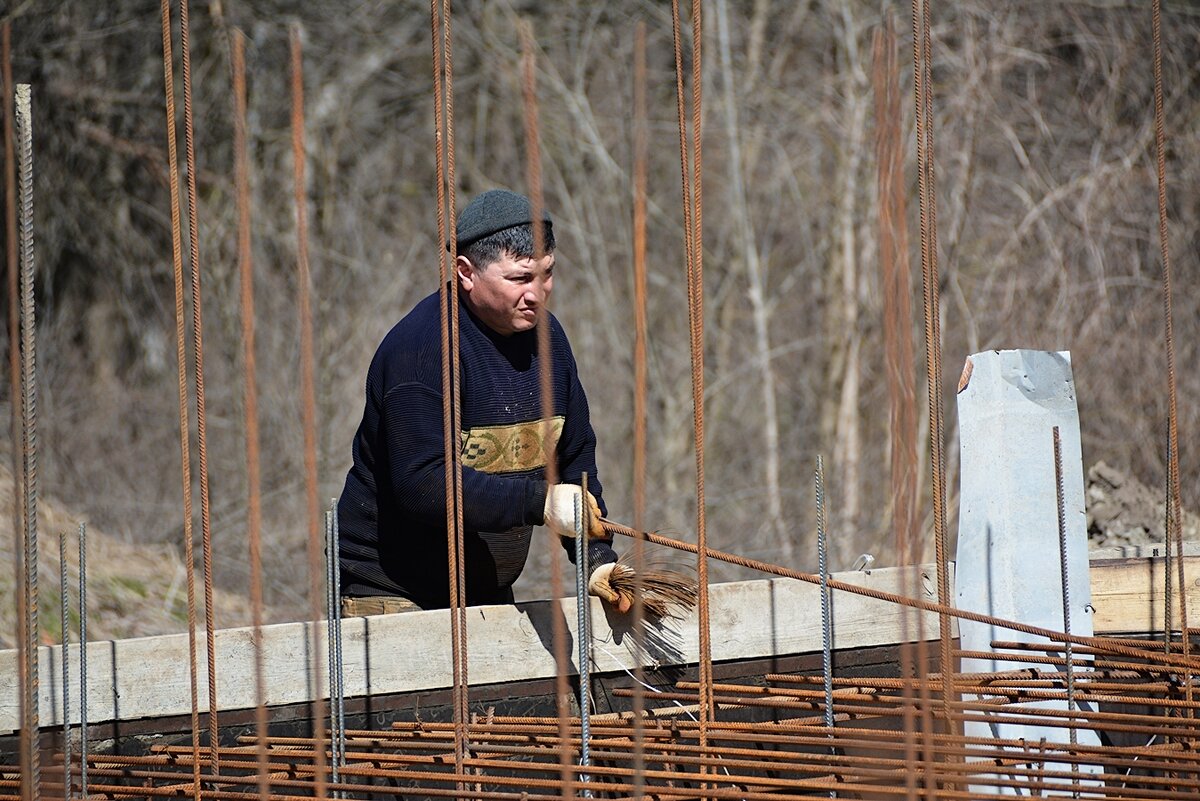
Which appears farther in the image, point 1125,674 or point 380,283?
point 380,283

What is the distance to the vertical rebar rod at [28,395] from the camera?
2.16 metres

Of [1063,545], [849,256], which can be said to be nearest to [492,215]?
[1063,545]

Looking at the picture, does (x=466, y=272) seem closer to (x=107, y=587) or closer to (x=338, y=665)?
(x=338, y=665)

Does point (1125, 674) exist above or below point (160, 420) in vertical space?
below

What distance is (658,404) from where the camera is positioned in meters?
9.30

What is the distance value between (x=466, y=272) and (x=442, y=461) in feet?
1.61

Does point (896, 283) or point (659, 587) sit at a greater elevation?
point (896, 283)

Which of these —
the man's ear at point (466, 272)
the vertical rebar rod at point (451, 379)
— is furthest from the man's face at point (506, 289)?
the vertical rebar rod at point (451, 379)

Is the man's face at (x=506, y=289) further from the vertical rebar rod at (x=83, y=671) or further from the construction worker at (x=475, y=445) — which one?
the vertical rebar rod at (x=83, y=671)

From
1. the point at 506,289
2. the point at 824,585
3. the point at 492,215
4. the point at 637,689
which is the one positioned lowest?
the point at 637,689

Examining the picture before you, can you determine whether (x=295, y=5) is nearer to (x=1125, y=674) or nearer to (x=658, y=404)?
(x=658, y=404)

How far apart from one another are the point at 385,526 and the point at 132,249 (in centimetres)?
825

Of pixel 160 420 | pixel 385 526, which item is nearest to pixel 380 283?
pixel 160 420

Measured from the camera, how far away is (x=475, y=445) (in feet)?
11.2
